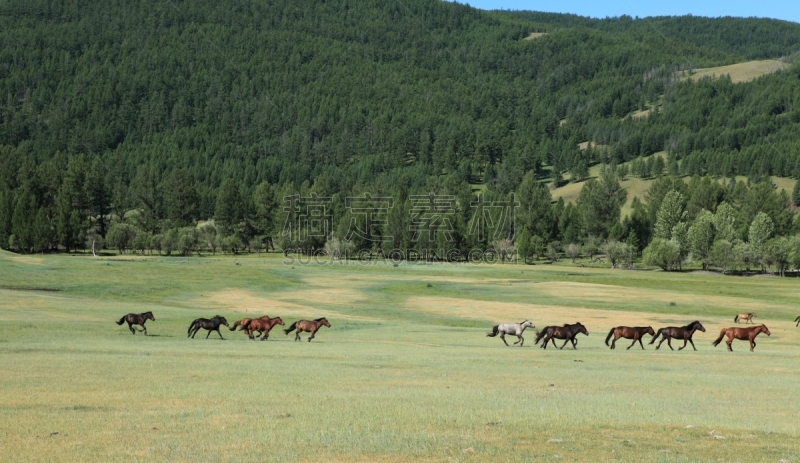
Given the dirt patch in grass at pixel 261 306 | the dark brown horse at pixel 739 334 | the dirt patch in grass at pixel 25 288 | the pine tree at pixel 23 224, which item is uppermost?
the pine tree at pixel 23 224

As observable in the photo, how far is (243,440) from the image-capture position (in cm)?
1422

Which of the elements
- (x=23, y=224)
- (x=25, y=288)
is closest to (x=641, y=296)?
(x=25, y=288)

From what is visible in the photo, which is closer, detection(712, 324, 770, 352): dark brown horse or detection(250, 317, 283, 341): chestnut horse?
detection(712, 324, 770, 352): dark brown horse

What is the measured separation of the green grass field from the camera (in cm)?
1391

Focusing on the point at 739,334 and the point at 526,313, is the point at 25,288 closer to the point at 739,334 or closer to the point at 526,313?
the point at 526,313

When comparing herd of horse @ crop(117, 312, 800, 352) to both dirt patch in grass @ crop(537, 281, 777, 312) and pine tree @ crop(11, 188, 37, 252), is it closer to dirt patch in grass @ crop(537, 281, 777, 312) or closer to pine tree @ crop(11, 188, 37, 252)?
dirt patch in grass @ crop(537, 281, 777, 312)

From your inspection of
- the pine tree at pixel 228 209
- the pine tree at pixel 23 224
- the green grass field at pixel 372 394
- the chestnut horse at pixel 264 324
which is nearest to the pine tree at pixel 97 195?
the pine tree at pixel 228 209

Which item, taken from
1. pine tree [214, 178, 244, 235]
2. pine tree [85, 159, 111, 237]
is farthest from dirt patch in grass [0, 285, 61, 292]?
pine tree [214, 178, 244, 235]

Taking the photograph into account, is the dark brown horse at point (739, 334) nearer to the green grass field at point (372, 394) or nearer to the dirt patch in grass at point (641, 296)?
the green grass field at point (372, 394)

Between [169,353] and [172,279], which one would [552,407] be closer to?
[169,353]

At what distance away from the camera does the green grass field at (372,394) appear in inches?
547

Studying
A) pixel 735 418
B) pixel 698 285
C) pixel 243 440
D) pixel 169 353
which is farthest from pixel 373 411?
pixel 698 285

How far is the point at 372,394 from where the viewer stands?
20.5 m

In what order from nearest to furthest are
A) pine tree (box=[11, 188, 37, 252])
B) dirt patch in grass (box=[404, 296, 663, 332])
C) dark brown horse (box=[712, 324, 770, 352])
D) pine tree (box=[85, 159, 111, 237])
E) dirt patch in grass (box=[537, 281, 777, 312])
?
1. dark brown horse (box=[712, 324, 770, 352])
2. dirt patch in grass (box=[404, 296, 663, 332])
3. dirt patch in grass (box=[537, 281, 777, 312])
4. pine tree (box=[11, 188, 37, 252])
5. pine tree (box=[85, 159, 111, 237])
